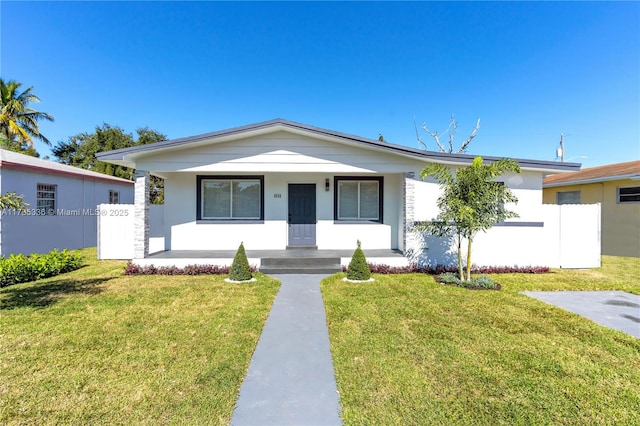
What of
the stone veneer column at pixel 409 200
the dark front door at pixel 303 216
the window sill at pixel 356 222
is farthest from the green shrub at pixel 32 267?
the stone veneer column at pixel 409 200

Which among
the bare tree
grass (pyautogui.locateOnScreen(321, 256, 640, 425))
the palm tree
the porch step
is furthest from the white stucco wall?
the bare tree

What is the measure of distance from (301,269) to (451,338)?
4575mm

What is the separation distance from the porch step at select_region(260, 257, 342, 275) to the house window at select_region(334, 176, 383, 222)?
2.17 metres

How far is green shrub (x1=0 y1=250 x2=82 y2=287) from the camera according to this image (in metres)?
6.52

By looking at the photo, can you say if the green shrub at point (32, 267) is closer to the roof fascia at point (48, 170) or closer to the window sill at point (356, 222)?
the roof fascia at point (48, 170)

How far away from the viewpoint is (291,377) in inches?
116

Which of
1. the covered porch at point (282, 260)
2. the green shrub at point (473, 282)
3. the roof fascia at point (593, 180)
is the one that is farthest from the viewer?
the roof fascia at point (593, 180)

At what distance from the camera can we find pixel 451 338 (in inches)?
150

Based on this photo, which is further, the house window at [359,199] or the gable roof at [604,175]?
the gable roof at [604,175]

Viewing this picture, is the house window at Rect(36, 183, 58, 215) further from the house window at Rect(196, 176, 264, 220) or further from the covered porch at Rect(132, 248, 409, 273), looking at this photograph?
the house window at Rect(196, 176, 264, 220)

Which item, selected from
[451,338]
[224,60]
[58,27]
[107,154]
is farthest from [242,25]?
[451,338]

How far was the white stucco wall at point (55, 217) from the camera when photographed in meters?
9.31

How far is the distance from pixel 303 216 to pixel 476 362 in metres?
7.11

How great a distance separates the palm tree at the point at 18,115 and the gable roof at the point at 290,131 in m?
18.5
